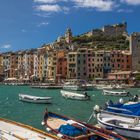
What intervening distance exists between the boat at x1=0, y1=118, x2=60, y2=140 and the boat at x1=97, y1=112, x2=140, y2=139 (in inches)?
281

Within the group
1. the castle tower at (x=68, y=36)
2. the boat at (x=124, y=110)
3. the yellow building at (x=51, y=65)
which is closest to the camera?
the boat at (x=124, y=110)

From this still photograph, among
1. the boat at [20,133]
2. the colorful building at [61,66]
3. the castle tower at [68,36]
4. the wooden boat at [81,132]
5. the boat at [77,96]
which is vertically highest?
the castle tower at [68,36]

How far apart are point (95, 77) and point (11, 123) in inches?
3684

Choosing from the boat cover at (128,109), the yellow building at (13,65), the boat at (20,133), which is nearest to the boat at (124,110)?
the boat cover at (128,109)

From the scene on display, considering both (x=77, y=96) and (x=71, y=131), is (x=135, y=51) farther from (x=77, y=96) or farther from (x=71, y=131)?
(x=71, y=131)

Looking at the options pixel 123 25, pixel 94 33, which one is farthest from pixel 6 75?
pixel 123 25

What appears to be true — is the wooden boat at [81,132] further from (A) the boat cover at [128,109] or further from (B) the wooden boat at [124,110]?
(A) the boat cover at [128,109]

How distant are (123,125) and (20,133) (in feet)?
30.8

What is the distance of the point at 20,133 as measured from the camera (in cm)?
1697

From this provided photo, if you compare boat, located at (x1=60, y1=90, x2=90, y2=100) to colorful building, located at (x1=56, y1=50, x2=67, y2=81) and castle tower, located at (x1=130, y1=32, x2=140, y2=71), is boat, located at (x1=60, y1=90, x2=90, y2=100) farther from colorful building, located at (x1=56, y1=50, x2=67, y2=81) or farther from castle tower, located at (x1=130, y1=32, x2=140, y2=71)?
castle tower, located at (x1=130, y1=32, x2=140, y2=71)

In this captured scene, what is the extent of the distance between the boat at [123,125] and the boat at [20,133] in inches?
281

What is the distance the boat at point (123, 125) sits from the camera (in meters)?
22.5

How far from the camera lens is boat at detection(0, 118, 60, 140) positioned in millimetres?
15820

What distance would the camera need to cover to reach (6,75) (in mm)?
138625
